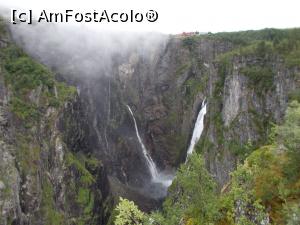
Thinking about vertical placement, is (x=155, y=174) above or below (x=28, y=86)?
below

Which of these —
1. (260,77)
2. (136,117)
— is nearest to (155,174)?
(136,117)

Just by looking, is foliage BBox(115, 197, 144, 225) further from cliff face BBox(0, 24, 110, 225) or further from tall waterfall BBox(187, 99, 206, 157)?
tall waterfall BBox(187, 99, 206, 157)

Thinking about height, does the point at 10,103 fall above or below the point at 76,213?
above

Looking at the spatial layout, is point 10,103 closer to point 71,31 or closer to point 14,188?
point 14,188

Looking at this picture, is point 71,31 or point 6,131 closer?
point 6,131

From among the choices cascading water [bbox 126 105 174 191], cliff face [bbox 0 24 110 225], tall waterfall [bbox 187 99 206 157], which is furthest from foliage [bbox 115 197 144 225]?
cascading water [bbox 126 105 174 191]

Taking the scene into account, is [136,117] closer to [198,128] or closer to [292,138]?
[198,128]

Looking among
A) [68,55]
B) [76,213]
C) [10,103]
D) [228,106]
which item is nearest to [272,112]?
[228,106]

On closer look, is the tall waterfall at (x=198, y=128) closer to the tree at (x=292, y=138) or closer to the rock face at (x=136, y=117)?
the rock face at (x=136, y=117)

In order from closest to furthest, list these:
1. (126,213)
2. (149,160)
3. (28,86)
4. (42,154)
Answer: (126,213)
(42,154)
(28,86)
(149,160)
